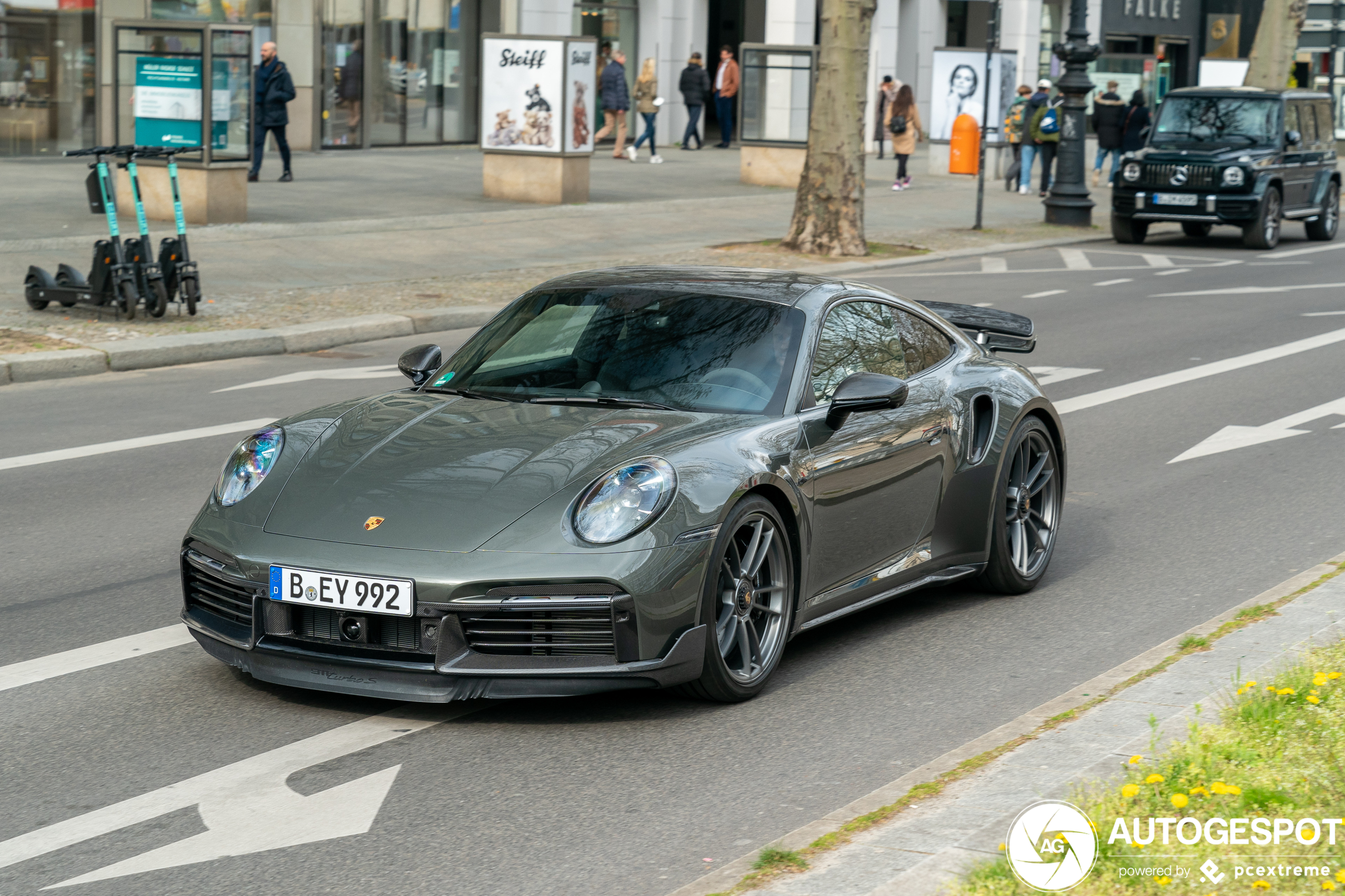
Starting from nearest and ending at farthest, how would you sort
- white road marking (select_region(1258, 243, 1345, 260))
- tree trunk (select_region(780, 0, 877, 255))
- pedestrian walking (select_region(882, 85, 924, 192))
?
tree trunk (select_region(780, 0, 877, 255))
white road marking (select_region(1258, 243, 1345, 260))
pedestrian walking (select_region(882, 85, 924, 192))

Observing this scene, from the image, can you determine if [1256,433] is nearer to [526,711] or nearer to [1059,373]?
[1059,373]

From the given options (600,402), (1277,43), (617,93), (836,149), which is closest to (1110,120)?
(1277,43)

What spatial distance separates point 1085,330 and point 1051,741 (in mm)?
11494

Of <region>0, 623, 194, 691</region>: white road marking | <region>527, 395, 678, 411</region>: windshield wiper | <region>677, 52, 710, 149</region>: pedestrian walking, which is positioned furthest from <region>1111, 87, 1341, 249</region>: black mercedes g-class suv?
<region>0, 623, 194, 691</region>: white road marking

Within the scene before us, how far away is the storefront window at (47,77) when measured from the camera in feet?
91.1

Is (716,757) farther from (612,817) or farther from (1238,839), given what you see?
(1238,839)

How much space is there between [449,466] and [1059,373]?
8.76 metres

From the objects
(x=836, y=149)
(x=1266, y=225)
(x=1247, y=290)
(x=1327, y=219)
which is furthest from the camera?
(x=1327, y=219)

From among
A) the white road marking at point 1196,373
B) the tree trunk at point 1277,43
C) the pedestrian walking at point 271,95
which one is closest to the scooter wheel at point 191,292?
the white road marking at point 1196,373

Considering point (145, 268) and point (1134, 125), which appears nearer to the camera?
point (145, 268)

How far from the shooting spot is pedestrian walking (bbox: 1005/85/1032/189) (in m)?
30.8

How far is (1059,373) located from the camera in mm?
13375

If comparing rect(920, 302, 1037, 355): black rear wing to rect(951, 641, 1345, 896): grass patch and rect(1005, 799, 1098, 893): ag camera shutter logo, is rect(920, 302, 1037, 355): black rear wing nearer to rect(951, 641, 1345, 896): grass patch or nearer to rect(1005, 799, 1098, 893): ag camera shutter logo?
rect(951, 641, 1345, 896): grass patch

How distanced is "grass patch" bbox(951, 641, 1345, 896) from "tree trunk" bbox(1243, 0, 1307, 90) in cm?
3383
